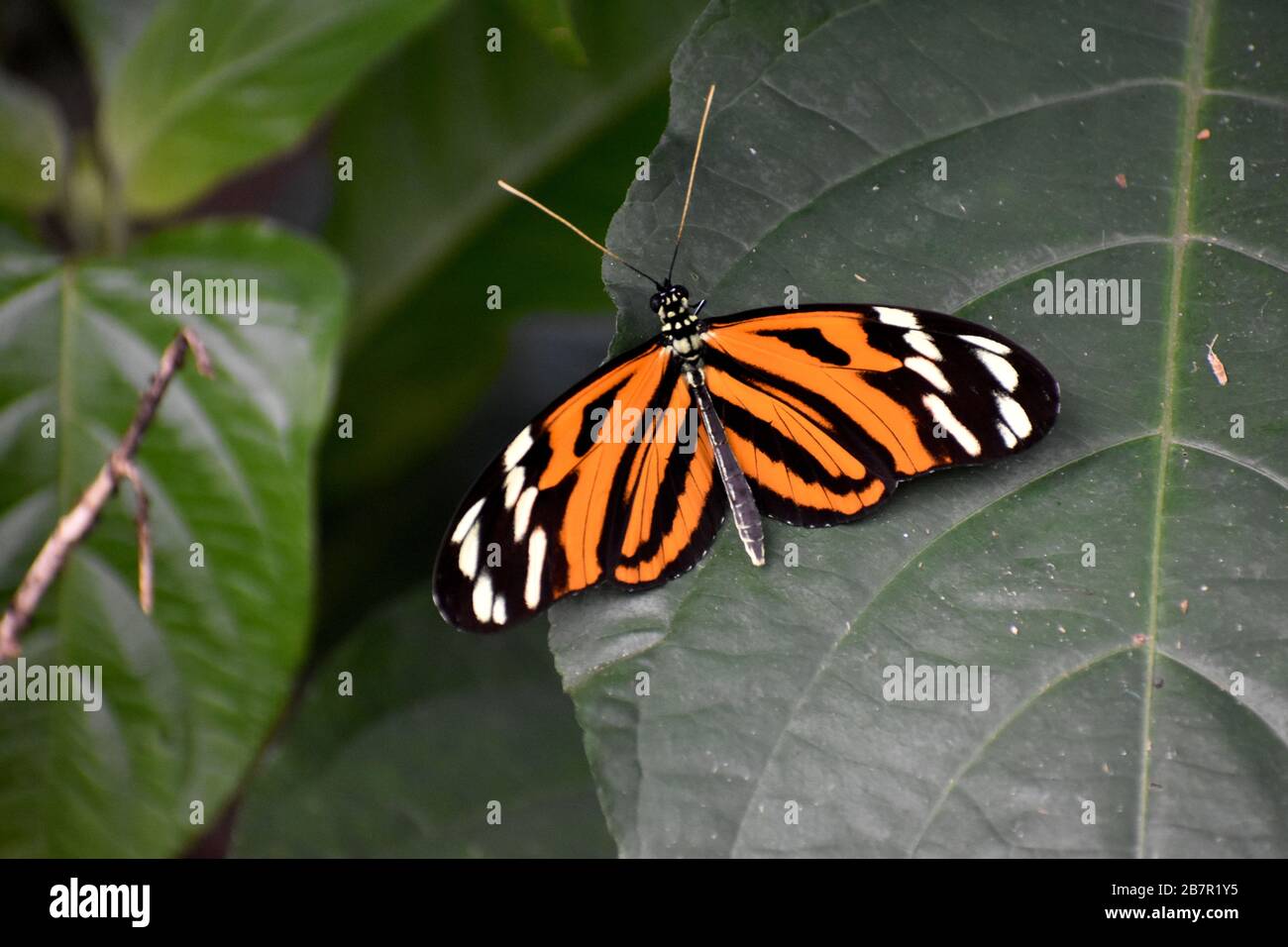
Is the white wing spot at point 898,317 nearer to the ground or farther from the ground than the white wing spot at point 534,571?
farther from the ground

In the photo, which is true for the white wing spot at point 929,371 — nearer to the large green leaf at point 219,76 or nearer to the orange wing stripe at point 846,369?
the orange wing stripe at point 846,369

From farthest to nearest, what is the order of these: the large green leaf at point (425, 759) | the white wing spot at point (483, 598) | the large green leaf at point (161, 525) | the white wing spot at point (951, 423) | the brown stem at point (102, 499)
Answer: the large green leaf at point (425, 759) → the large green leaf at point (161, 525) → the white wing spot at point (483, 598) → the white wing spot at point (951, 423) → the brown stem at point (102, 499)

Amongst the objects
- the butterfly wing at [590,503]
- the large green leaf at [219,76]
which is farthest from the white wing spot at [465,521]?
the large green leaf at [219,76]

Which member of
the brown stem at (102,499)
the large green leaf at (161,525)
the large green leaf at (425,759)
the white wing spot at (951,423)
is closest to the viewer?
the brown stem at (102,499)

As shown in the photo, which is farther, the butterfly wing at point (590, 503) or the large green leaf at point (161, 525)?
the large green leaf at point (161, 525)

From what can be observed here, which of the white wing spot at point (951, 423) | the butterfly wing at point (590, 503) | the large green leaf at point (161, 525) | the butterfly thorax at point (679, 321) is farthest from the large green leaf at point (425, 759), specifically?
the white wing spot at point (951, 423)

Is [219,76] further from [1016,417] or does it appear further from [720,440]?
[1016,417]

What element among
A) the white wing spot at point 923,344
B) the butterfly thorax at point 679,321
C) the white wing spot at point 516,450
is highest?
the butterfly thorax at point 679,321
